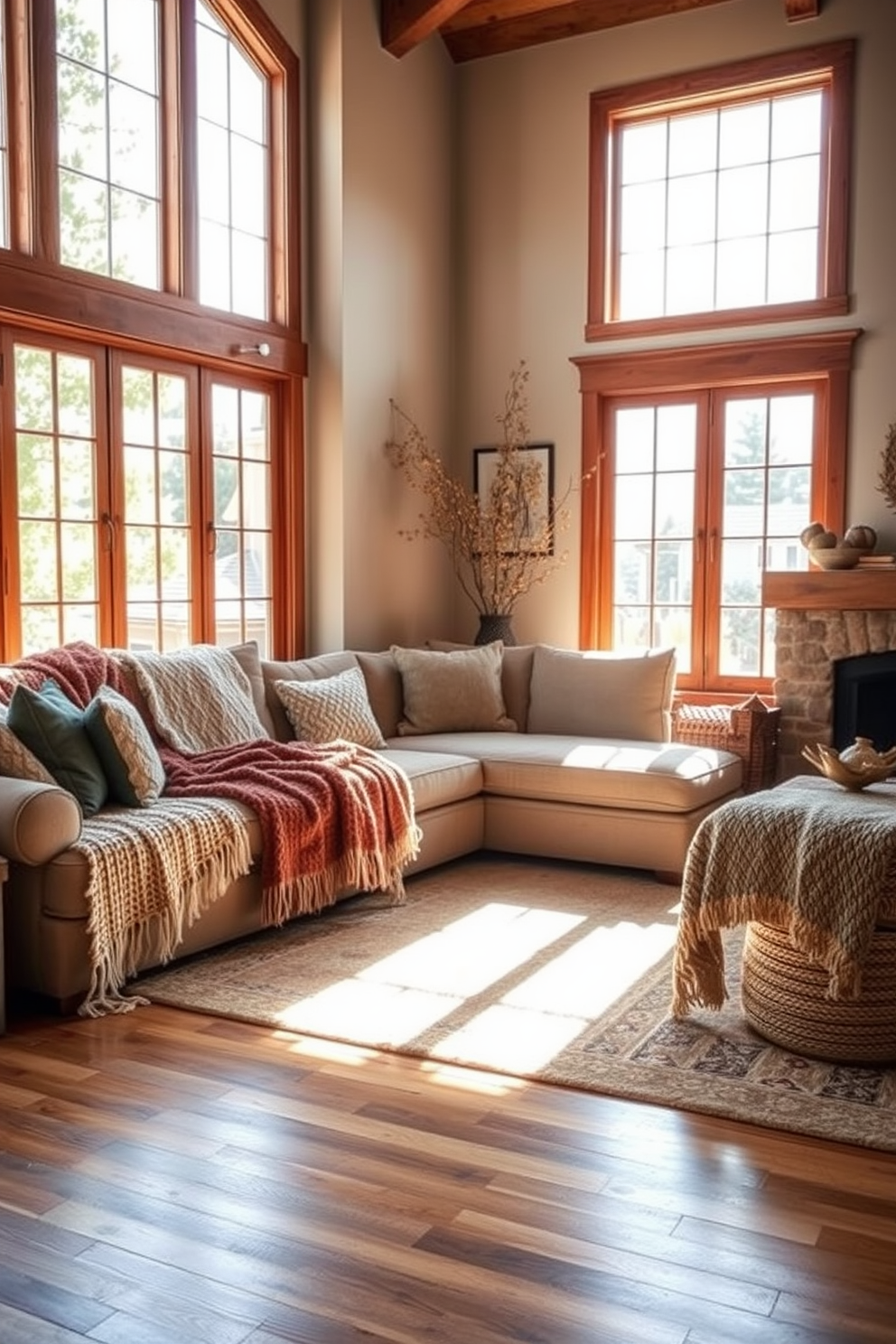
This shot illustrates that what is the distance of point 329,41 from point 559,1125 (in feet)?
16.9

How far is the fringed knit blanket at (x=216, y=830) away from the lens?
11.3 feet

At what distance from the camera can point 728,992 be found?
11.5 ft

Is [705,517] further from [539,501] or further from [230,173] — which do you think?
[230,173]

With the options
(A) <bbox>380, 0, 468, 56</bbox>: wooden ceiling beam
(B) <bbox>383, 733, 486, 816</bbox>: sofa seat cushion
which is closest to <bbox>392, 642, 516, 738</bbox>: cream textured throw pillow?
(B) <bbox>383, 733, 486, 816</bbox>: sofa seat cushion

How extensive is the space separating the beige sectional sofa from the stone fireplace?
0.58 metres

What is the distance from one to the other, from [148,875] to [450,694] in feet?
7.78

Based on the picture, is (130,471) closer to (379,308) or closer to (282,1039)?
(379,308)

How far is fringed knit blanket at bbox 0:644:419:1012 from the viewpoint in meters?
3.44

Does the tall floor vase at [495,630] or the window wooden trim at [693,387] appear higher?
the window wooden trim at [693,387]

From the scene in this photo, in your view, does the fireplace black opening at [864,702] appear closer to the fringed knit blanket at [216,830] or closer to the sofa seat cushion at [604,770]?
the sofa seat cushion at [604,770]

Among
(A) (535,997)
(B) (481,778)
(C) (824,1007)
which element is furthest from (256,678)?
(C) (824,1007)

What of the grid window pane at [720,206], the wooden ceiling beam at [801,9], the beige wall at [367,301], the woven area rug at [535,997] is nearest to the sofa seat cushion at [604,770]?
the woven area rug at [535,997]

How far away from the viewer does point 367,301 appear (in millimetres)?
6047

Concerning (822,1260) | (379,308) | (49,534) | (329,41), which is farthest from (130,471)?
(822,1260)
